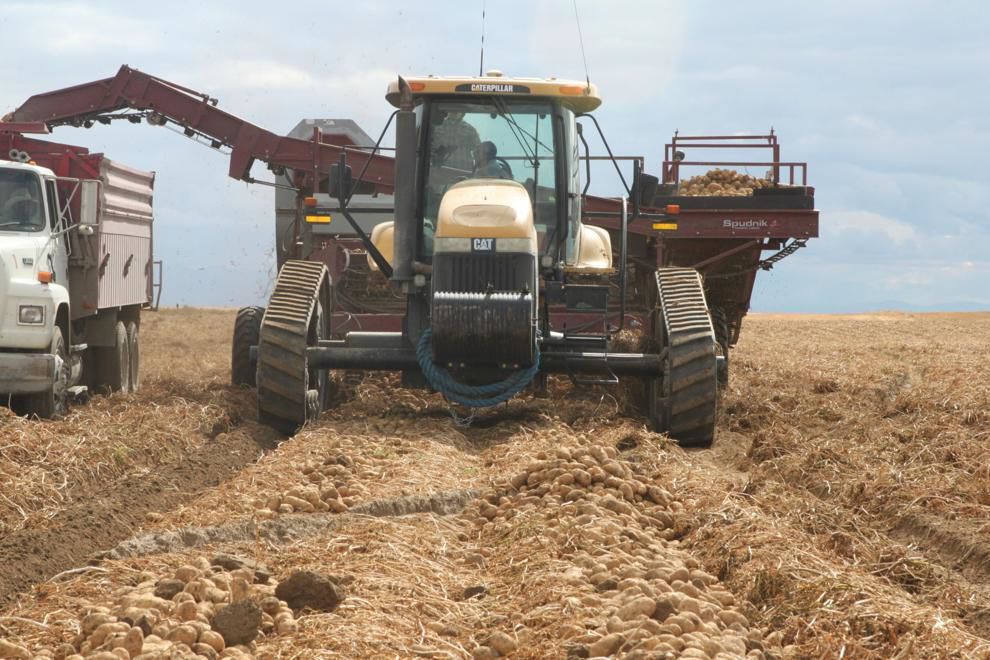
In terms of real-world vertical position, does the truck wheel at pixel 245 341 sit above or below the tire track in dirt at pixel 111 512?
above

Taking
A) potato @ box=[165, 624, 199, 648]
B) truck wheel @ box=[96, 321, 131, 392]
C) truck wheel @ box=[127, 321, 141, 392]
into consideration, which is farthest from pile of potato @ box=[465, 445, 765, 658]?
truck wheel @ box=[127, 321, 141, 392]

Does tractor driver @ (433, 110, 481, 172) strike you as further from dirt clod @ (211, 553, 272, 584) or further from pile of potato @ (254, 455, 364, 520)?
dirt clod @ (211, 553, 272, 584)

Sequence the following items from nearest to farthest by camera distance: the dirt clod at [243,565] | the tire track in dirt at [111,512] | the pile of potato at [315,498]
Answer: the dirt clod at [243,565] < the tire track in dirt at [111,512] < the pile of potato at [315,498]

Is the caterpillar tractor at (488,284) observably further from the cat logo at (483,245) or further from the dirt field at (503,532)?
the dirt field at (503,532)

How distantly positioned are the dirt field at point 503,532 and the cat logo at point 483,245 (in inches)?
54.4

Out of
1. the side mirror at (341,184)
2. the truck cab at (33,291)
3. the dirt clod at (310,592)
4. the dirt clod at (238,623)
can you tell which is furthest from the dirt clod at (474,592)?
the truck cab at (33,291)

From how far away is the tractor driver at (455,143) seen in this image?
1123 cm

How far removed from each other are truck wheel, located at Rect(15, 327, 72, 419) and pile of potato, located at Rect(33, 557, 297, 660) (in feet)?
21.3

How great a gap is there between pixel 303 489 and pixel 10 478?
2316 millimetres

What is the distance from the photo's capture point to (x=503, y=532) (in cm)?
712

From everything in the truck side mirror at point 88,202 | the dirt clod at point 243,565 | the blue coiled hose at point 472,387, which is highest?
the truck side mirror at point 88,202

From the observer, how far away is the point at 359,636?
513 centimetres

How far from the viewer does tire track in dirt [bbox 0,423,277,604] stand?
652 centimetres

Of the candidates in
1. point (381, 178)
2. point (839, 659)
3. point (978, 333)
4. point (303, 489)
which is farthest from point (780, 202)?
point (978, 333)
